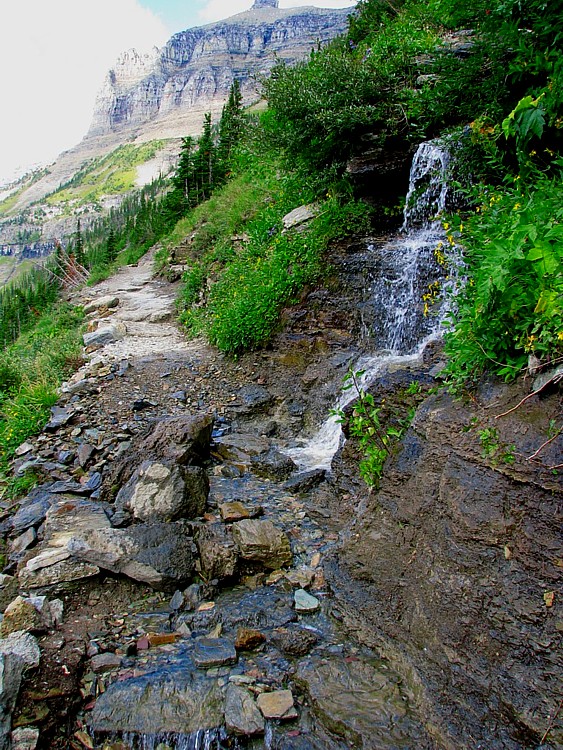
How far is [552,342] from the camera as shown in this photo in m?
3.29

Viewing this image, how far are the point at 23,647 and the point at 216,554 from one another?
1.77 metres

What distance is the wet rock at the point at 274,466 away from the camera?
6738mm

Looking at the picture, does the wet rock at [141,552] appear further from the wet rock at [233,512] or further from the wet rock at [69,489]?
the wet rock at [69,489]

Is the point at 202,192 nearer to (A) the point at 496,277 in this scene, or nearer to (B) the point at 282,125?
(B) the point at 282,125

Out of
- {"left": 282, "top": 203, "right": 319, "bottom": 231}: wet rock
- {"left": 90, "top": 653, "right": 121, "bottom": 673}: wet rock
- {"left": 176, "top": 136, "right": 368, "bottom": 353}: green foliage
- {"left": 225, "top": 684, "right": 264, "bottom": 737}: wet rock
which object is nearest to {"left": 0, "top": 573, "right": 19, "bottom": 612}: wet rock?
{"left": 90, "top": 653, "right": 121, "bottom": 673}: wet rock

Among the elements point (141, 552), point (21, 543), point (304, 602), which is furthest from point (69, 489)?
point (304, 602)

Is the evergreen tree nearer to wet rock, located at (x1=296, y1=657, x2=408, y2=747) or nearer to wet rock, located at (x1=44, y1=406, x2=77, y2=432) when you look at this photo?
wet rock, located at (x1=44, y1=406, x2=77, y2=432)

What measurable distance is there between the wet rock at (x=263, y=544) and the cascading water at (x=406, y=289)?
2.10 metres

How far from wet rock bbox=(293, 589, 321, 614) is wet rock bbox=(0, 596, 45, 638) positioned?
7.22ft

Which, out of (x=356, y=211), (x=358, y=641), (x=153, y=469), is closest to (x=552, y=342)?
(x=358, y=641)

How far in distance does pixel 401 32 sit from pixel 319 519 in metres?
13.0

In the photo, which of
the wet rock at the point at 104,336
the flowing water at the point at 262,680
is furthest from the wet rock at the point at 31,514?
the wet rock at the point at 104,336

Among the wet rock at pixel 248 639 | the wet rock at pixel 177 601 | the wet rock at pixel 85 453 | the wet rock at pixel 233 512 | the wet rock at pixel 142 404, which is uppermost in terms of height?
the wet rock at pixel 248 639

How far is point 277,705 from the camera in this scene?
10.9 feet
